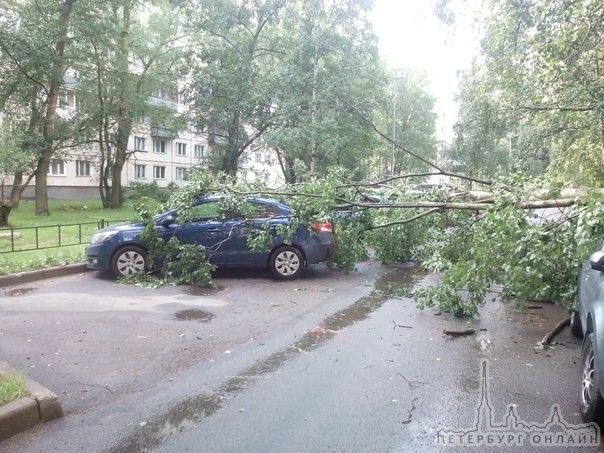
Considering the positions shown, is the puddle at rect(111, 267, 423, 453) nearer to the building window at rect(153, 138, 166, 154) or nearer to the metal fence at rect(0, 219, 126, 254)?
the metal fence at rect(0, 219, 126, 254)

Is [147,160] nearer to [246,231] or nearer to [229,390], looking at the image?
[246,231]

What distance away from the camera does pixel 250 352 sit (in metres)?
5.06

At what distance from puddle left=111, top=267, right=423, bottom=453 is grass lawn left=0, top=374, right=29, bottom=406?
95 cm

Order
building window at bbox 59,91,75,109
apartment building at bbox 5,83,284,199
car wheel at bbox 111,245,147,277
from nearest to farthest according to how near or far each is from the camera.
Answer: car wheel at bbox 111,245,147,277
building window at bbox 59,91,75,109
apartment building at bbox 5,83,284,199

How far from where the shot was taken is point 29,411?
3414 millimetres

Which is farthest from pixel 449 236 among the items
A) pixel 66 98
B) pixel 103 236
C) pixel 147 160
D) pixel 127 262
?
pixel 147 160

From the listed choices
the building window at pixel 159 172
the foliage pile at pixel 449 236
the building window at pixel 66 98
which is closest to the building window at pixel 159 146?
the building window at pixel 159 172

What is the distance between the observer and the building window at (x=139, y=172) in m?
44.5

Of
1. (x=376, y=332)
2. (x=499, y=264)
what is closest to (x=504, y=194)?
(x=499, y=264)

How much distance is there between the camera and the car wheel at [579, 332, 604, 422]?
10.8 ft

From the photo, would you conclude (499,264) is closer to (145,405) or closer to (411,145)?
(145,405)

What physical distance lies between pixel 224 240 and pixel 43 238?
289 inches

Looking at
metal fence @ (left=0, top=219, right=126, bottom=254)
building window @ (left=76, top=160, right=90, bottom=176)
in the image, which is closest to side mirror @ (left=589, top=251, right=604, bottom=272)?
A: metal fence @ (left=0, top=219, right=126, bottom=254)

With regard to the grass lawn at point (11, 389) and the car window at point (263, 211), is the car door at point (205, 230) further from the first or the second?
the grass lawn at point (11, 389)
